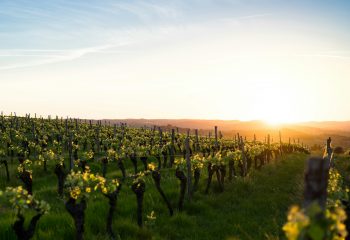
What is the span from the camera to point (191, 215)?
1794cm

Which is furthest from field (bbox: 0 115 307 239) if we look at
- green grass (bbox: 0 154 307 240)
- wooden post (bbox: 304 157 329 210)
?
wooden post (bbox: 304 157 329 210)

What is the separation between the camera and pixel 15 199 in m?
9.60

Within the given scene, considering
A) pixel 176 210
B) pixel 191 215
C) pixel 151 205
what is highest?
pixel 151 205

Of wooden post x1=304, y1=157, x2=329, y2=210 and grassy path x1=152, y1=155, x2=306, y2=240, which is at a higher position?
A: wooden post x1=304, y1=157, x2=329, y2=210

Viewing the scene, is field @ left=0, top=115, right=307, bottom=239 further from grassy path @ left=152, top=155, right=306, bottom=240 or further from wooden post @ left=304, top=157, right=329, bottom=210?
wooden post @ left=304, top=157, right=329, bottom=210

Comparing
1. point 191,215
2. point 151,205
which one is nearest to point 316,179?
point 191,215

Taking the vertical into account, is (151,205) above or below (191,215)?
above

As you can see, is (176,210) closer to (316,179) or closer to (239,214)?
(239,214)

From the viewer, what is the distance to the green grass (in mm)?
13898

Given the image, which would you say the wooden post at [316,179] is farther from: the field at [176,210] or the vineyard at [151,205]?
the field at [176,210]

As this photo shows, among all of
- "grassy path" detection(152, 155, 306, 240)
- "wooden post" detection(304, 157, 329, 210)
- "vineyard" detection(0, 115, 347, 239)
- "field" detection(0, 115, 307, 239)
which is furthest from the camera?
"grassy path" detection(152, 155, 306, 240)

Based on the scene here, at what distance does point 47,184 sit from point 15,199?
704 inches

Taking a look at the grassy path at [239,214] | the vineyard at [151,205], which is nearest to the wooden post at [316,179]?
the vineyard at [151,205]

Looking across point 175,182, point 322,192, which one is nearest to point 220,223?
point 175,182
